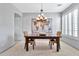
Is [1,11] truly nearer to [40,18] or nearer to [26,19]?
[40,18]

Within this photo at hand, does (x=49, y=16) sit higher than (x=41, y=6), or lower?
lower

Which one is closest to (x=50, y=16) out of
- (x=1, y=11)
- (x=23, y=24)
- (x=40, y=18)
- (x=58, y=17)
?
(x=58, y=17)

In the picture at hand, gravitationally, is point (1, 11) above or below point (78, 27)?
above

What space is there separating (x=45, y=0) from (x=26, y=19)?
776cm

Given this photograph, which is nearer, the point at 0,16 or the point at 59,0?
the point at 59,0

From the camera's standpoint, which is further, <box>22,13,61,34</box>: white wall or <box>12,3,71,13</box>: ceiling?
<box>22,13,61,34</box>: white wall

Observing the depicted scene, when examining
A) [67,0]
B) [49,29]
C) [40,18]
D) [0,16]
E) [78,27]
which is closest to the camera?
[67,0]

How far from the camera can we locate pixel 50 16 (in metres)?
10.7

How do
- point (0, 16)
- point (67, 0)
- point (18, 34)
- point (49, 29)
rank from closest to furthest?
point (67, 0) < point (0, 16) < point (18, 34) < point (49, 29)

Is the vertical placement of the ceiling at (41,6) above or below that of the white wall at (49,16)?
above

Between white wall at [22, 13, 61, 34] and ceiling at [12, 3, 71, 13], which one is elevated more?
ceiling at [12, 3, 71, 13]

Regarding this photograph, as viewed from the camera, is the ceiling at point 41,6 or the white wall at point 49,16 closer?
the ceiling at point 41,6

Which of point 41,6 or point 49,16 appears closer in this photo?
point 41,6

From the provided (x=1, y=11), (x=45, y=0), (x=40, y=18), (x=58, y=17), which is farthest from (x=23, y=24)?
(x=45, y=0)
